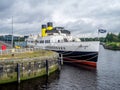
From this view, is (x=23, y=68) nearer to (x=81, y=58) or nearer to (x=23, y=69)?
(x=23, y=69)

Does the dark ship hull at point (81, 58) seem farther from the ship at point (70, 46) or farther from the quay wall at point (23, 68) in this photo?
the quay wall at point (23, 68)

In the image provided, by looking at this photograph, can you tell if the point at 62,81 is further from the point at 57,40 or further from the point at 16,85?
the point at 57,40

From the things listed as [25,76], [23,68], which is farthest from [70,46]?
[23,68]

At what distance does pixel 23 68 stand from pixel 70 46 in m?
20.7

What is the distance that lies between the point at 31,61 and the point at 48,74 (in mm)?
4685

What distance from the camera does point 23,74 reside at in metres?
27.9

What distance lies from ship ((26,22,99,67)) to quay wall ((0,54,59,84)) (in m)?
12.6

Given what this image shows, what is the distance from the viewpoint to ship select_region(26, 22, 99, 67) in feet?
140

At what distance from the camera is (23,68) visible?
91.5 ft

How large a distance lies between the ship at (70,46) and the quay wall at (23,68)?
12615 millimetres

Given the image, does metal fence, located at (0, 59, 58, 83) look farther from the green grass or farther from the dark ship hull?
the dark ship hull

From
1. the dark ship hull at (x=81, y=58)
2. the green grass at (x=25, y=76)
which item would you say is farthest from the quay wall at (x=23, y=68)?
the dark ship hull at (x=81, y=58)

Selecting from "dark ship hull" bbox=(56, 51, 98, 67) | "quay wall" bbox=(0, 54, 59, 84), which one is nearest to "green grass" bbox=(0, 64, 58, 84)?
"quay wall" bbox=(0, 54, 59, 84)

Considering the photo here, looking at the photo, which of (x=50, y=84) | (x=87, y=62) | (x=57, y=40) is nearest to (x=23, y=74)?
(x=50, y=84)
